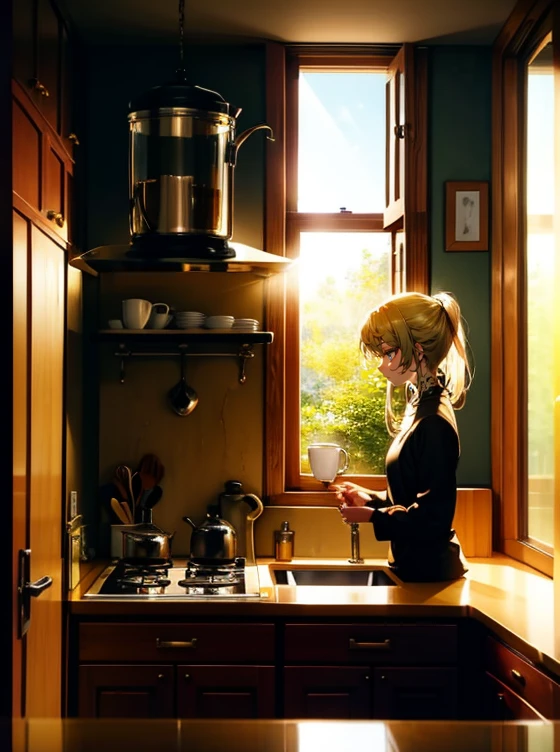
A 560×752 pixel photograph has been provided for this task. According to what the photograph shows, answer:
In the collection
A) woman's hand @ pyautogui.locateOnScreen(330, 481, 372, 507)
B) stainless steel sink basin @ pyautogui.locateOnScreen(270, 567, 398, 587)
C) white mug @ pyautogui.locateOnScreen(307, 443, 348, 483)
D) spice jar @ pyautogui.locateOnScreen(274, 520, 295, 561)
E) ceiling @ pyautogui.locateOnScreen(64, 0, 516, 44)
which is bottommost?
stainless steel sink basin @ pyautogui.locateOnScreen(270, 567, 398, 587)

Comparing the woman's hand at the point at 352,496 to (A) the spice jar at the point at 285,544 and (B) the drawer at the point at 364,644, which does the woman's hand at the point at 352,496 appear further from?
(B) the drawer at the point at 364,644

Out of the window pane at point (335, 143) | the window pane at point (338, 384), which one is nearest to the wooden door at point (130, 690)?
the window pane at point (338, 384)

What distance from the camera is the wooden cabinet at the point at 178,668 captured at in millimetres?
2871

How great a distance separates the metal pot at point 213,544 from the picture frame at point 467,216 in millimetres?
1366

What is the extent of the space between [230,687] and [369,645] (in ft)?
1.41

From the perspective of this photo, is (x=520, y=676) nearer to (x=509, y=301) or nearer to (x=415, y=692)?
(x=415, y=692)

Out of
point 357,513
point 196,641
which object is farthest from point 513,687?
point 196,641

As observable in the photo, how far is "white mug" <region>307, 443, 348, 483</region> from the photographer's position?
3.53 meters

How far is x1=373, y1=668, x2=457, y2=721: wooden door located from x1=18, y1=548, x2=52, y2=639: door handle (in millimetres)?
1051

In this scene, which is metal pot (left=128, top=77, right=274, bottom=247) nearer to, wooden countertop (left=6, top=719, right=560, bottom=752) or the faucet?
wooden countertop (left=6, top=719, right=560, bottom=752)

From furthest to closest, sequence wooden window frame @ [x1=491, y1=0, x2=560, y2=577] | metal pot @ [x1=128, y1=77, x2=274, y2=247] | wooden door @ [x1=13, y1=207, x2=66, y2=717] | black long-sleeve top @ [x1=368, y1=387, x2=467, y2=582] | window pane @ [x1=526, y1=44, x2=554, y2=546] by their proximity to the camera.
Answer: wooden window frame @ [x1=491, y1=0, x2=560, y2=577] → window pane @ [x1=526, y1=44, x2=554, y2=546] → black long-sleeve top @ [x1=368, y1=387, x2=467, y2=582] → wooden door @ [x1=13, y1=207, x2=66, y2=717] → metal pot @ [x1=128, y1=77, x2=274, y2=247]

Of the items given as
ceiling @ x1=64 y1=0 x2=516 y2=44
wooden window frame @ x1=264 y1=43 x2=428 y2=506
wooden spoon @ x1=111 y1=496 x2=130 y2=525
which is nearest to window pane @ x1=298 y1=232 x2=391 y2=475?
wooden window frame @ x1=264 y1=43 x2=428 y2=506

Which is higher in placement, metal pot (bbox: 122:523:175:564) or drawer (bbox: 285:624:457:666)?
metal pot (bbox: 122:523:175:564)

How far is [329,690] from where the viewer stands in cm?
287
